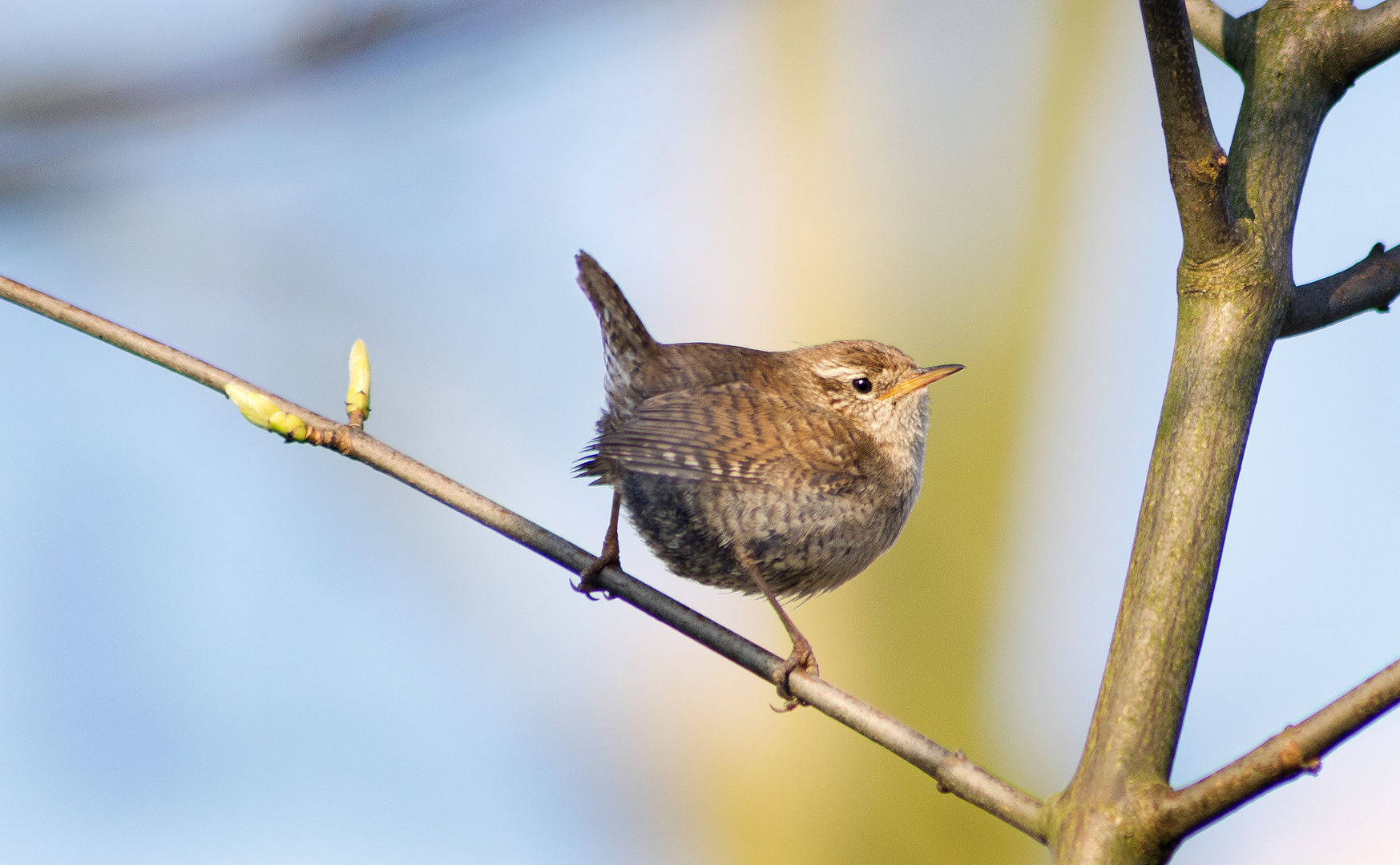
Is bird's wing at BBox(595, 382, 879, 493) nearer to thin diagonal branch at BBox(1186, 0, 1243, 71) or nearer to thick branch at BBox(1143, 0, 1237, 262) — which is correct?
thin diagonal branch at BBox(1186, 0, 1243, 71)

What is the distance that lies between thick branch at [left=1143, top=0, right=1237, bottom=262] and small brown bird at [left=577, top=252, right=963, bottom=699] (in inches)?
60.6

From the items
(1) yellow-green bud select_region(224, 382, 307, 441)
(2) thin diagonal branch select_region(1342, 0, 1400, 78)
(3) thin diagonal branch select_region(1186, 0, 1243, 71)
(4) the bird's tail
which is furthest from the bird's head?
(1) yellow-green bud select_region(224, 382, 307, 441)

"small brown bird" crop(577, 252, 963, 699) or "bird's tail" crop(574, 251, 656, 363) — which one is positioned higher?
"bird's tail" crop(574, 251, 656, 363)

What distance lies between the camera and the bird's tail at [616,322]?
12.5 ft

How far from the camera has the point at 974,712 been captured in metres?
4.51

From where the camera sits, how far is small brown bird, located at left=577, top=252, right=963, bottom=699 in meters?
3.31

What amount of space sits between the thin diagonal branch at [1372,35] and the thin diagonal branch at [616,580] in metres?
1.42

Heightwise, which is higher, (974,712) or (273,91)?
(273,91)

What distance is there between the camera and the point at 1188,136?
1762 mm

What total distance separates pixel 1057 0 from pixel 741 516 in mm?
3396

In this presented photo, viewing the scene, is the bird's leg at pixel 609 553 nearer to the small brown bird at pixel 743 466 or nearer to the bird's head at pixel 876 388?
the small brown bird at pixel 743 466

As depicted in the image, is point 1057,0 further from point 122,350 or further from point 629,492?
point 122,350

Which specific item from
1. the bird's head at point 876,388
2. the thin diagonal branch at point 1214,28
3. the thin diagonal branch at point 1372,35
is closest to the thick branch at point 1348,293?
the thin diagonal branch at point 1372,35

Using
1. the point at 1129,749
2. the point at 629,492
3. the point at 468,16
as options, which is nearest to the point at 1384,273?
the point at 1129,749
